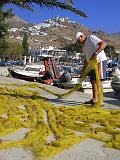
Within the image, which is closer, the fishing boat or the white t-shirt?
the white t-shirt

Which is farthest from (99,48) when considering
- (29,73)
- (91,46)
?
(29,73)

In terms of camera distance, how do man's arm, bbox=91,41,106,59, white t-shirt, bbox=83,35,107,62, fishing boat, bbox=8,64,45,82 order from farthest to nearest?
fishing boat, bbox=8,64,45,82 → white t-shirt, bbox=83,35,107,62 → man's arm, bbox=91,41,106,59

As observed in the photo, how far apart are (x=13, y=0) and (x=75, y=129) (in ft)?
10.4

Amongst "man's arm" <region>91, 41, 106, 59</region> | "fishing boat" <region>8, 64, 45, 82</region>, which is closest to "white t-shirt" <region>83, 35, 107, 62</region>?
"man's arm" <region>91, 41, 106, 59</region>

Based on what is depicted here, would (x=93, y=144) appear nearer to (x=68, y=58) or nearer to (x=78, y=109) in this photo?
(x=78, y=109)

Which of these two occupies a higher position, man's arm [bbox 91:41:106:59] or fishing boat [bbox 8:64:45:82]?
man's arm [bbox 91:41:106:59]

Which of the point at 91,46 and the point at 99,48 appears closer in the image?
the point at 99,48

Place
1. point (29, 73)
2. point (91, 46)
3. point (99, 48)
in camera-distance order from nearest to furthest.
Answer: point (99, 48) < point (91, 46) < point (29, 73)

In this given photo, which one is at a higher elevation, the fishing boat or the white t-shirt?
the white t-shirt

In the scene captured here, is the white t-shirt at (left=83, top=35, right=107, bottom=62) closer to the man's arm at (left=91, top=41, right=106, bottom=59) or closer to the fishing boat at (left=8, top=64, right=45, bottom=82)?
the man's arm at (left=91, top=41, right=106, bottom=59)

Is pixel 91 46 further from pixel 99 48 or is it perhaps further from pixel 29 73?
A: pixel 29 73

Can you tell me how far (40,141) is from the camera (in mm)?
6129

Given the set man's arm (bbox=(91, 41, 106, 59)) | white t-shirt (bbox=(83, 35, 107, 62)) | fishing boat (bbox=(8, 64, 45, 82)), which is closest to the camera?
man's arm (bbox=(91, 41, 106, 59))

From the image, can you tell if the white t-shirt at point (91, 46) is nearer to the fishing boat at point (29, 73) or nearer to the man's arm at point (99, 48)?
the man's arm at point (99, 48)
